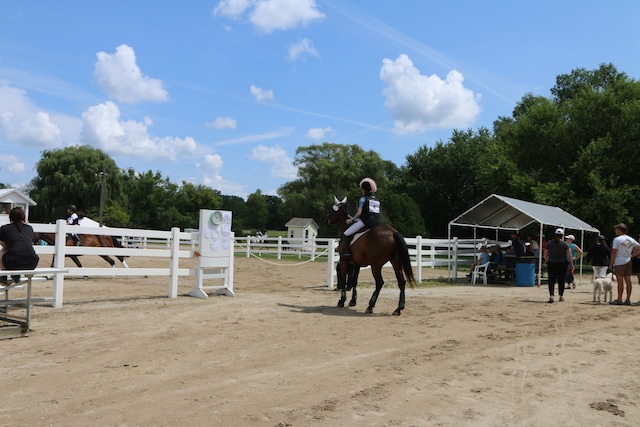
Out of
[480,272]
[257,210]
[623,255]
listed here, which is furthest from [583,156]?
[257,210]

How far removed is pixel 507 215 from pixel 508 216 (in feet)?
0.31

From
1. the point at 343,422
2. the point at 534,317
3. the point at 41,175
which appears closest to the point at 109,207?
the point at 41,175

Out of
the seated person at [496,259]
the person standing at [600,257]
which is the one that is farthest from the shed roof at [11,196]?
the person standing at [600,257]

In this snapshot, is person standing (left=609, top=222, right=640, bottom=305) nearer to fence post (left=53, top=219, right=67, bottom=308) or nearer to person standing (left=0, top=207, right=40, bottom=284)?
fence post (left=53, top=219, right=67, bottom=308)

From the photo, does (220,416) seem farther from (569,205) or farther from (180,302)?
(569,205)

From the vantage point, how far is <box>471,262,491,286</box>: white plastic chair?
58.8ft

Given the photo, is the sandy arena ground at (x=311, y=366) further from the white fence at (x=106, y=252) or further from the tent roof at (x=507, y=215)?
the tent roof at (x=507, y=215)

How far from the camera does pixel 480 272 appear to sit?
1834 cm

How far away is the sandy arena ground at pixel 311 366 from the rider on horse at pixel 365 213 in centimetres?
144

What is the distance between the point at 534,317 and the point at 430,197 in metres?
45.8

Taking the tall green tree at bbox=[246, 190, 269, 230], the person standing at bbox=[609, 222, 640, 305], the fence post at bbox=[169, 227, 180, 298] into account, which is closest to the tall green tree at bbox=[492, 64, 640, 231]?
the person standing at bbox=[609, 222, 640, 305]

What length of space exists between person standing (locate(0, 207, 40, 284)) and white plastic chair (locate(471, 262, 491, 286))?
546 inches

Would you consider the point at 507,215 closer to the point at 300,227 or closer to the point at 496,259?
the point at 496,259

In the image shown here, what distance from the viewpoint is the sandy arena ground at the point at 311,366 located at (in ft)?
13.8
